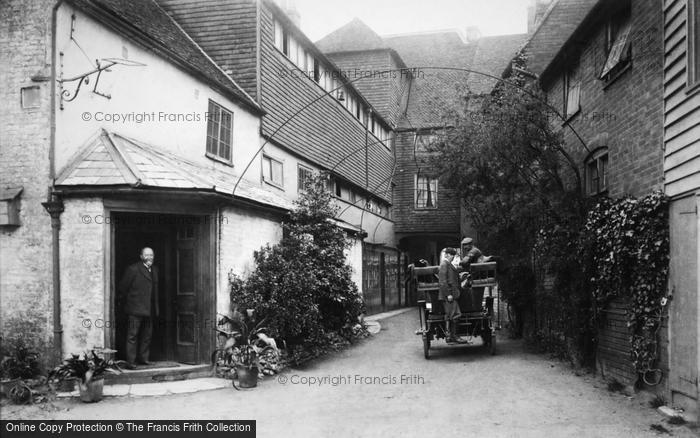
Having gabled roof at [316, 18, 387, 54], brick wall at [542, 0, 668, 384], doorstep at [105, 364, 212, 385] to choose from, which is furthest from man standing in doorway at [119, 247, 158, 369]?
gabled roof at [316, 18, 387, 54]

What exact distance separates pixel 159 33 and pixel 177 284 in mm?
5776

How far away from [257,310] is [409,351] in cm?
395

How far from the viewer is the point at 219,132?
1420 centimetres

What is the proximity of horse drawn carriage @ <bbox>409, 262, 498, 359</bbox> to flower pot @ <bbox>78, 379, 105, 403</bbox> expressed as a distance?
20.4 ft

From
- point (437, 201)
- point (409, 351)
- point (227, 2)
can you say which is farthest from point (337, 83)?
point (409, 351)

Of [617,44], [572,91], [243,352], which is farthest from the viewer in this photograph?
[572,91]

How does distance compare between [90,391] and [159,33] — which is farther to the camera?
[159,33]

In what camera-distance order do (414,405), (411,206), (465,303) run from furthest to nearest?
(411,206)
(465,303)
(414,405)

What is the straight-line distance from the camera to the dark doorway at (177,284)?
35.5 feet

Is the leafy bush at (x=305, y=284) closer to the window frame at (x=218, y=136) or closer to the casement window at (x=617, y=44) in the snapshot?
the window frame at (x=218, y=136)

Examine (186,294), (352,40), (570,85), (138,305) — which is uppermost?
(352,40)

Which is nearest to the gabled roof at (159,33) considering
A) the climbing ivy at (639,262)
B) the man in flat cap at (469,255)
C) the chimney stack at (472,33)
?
the man in flat cap at (469,255)

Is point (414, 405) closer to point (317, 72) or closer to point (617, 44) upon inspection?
point (617, 44)

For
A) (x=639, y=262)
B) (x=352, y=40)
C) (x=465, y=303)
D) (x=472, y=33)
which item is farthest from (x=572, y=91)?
(x=472, y=33)
